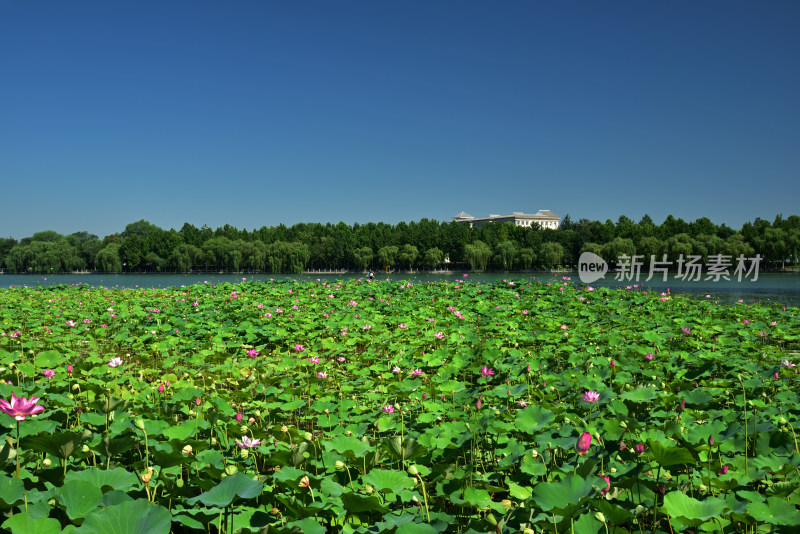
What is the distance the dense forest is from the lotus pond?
4526 centimetres

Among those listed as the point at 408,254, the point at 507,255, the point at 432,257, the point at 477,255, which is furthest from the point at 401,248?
the point at 507,255

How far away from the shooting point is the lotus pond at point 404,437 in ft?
4.60

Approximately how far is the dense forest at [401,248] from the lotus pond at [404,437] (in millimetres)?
45264

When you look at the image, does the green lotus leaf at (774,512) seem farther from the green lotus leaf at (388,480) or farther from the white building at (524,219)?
the white building at (524,219)

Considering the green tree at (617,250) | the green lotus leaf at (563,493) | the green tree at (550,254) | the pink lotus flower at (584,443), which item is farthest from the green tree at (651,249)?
the green lotus leaf at (563,493)

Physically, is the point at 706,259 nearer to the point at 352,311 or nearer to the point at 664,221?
the point at 664,221

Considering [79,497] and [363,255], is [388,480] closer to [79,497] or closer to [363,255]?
[79,497]

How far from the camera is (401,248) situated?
60.0 metres

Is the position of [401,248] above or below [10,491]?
above

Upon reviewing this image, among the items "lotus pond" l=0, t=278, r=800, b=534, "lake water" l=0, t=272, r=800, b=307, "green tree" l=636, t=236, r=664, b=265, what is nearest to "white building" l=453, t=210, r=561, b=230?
A: "green tree" l=636, t=236, r=664, b=265

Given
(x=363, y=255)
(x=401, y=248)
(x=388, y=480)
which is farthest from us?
(x=401, y=248)

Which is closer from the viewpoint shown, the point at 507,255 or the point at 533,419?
the point at 533,419

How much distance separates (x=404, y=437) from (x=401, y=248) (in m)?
57.9

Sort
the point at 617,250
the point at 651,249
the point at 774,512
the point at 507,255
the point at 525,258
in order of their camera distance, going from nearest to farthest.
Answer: the point at 774,512 → the point at 617,250 → the point at 651,249 → the point at 525,258 → the point at 507,255
